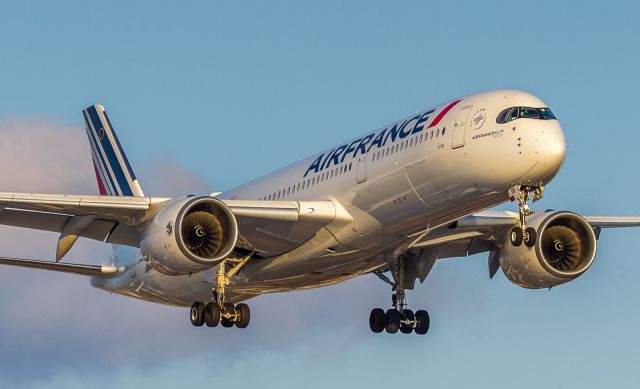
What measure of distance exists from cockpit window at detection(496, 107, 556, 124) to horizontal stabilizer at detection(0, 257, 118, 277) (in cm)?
1644

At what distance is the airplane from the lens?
40.3 m

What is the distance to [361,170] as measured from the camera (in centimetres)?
4306

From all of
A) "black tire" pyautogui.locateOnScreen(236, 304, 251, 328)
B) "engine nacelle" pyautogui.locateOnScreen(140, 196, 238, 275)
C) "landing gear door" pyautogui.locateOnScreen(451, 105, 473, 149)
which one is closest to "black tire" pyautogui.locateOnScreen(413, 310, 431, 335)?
"black tire" pyautogui.locateOnScreen(236, 304, 251, 328)

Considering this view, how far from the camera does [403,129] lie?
4256 cm

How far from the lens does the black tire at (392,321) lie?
50.9 m

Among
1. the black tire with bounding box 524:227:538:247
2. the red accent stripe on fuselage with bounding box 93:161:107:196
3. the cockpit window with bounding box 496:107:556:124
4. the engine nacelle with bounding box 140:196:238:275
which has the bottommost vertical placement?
the black tire with bounding box 524:227:538:247

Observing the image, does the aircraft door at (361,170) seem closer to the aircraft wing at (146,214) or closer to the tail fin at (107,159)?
the aircraft wing at (146,214)

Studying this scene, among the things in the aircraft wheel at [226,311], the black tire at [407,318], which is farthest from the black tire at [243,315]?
the black tire at [407,318]

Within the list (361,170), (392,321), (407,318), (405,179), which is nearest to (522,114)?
(405,179)

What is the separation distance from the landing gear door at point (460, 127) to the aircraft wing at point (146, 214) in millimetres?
4687

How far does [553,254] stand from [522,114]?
32.2ft

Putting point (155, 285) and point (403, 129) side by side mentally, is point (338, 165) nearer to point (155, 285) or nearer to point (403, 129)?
point (403, 129)

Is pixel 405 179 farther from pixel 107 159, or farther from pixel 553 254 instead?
pixel 107 159

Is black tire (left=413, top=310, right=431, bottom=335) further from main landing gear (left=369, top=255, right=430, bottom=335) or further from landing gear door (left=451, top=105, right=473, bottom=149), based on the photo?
landing gear door (left=451, top=105, right=473, bottom=149)
